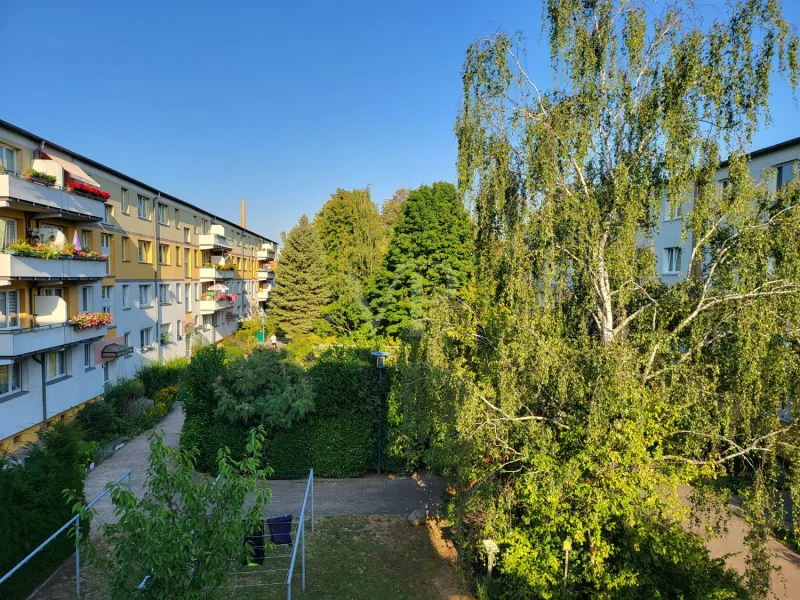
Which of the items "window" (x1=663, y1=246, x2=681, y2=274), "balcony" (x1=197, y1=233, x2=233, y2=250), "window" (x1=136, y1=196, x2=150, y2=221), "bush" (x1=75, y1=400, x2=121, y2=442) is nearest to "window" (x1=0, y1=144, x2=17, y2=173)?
"bush" (x1=75, y1=400, x2=121, y2=442)

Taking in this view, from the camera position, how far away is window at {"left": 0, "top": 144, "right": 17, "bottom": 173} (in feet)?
50.8

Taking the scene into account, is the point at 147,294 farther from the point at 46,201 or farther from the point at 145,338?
the point at 46,201

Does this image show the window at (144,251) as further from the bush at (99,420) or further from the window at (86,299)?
the bush at (99,420)

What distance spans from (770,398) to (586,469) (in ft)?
9.29

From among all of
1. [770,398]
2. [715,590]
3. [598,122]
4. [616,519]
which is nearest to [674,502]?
[616,519]

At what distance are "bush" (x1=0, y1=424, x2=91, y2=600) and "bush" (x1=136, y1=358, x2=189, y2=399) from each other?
1382 centimetres

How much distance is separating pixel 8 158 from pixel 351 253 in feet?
81.4

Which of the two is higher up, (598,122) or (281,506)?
(598,122)

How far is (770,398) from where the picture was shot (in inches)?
267

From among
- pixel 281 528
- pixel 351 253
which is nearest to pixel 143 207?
pixel 351 253

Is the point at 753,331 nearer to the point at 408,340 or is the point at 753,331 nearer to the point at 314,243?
the point at 408,340

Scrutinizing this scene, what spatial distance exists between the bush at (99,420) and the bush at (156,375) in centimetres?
435

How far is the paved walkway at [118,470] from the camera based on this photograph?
40.7ft

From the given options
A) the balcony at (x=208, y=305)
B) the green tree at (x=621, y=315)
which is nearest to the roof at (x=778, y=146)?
the green tree at (x=621, y=315)
